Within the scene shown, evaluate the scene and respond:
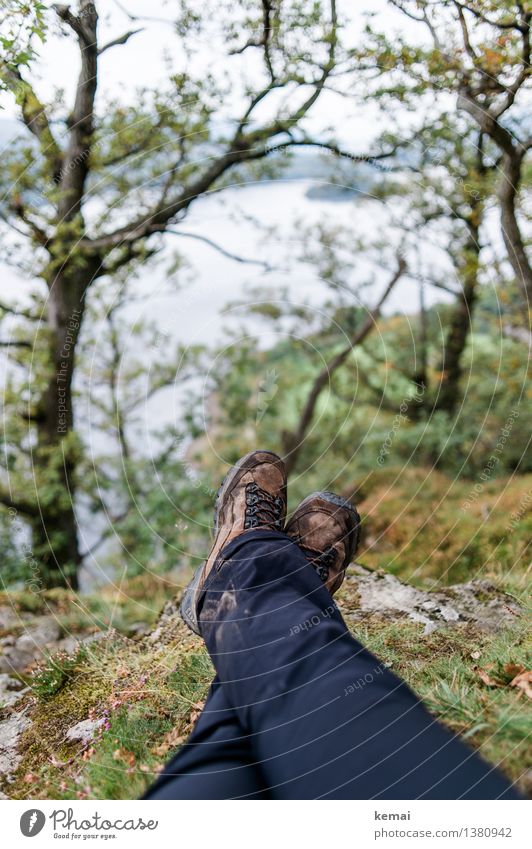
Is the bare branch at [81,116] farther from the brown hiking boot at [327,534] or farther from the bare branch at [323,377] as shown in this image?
the bare branch at [323,377]

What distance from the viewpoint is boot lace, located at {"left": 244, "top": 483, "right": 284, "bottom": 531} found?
2.52 m

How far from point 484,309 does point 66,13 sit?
4450 mm

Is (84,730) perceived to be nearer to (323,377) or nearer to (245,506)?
(245,506)

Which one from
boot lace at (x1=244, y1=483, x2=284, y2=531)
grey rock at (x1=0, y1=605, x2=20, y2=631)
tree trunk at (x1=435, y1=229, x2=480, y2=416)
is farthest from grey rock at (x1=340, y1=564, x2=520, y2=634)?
tree trunk at (x1=435, y1=229, x2=480, y2=416)

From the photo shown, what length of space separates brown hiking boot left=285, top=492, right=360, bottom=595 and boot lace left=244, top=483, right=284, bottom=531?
85 millimetres

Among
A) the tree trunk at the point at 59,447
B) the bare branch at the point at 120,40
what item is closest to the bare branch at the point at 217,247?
the tree trunk at the point at 59,447

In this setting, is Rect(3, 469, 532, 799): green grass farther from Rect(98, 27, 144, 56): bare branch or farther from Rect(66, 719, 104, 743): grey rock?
Rect(98, 27, 144, 56): bare branch

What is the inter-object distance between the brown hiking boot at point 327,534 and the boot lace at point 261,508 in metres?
0.08

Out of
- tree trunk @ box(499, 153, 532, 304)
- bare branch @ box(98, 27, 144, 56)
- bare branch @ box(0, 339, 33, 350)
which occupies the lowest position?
bare branch @ box(0, 339, 33, 350)

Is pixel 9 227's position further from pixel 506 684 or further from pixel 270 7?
pixel 506 684

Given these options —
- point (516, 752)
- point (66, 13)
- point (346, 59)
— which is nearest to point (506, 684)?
point (516, 752)

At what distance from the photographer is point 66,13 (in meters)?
3.03

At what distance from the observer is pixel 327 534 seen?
8.72 feet

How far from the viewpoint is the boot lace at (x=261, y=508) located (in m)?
2.52
